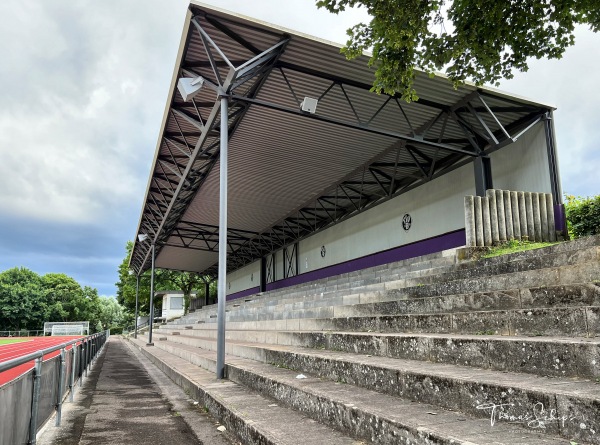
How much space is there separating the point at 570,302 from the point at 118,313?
128 metres

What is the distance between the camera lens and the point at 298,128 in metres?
10.9

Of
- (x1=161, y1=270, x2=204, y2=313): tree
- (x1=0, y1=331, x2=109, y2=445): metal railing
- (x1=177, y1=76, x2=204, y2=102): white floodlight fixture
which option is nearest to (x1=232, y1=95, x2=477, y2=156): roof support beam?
(x1=177, y1=76, x2=204, y2=102): white floodlight fixture

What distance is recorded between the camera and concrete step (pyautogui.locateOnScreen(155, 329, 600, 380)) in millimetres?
2346

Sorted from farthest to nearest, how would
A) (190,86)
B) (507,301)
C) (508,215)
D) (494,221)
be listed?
(508,215), (494,221), (190,86), (507,301)

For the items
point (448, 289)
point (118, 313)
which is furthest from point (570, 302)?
point (118, 313)

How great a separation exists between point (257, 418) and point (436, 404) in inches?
64.8

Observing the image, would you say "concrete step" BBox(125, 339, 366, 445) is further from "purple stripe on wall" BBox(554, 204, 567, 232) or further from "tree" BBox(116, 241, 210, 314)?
"tree" BBox(116, 241, 210, 314)

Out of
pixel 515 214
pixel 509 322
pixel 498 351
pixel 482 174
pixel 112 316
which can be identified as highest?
pixel 482 174

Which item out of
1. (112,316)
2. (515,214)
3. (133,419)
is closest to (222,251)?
(133,419)

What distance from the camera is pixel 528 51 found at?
683 cm

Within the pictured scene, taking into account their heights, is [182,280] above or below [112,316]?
above

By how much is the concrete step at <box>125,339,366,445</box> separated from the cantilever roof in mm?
4920

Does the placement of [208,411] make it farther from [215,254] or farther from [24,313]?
[24,313]

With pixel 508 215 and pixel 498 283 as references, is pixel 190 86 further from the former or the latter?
pixel 508 215
